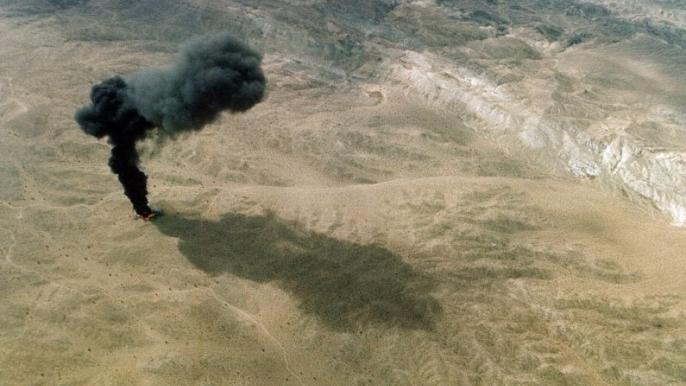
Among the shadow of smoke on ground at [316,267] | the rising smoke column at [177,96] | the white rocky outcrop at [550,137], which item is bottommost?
the shadow of smoke on ground at [316,267]

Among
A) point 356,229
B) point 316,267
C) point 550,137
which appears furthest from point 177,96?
point 550,137

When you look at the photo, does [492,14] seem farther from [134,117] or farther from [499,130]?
[134,117]

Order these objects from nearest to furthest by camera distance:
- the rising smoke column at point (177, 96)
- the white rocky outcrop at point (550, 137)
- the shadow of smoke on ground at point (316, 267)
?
1. the shadow of smoke on ground at point (316, 267)
2. the rising smoke column at point (177, 96)
3. the white rocky outcrop at point (550, 137)

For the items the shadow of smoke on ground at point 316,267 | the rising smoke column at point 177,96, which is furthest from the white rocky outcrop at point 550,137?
the rising smoke column at point 177,96

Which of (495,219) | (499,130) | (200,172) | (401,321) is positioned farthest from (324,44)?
(401,321)

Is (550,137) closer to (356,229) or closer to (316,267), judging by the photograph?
(356,229)

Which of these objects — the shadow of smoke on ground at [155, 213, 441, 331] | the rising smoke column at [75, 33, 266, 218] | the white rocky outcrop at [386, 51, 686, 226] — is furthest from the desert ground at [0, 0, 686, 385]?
the rising smoke column at [75, 33, 266, 218]

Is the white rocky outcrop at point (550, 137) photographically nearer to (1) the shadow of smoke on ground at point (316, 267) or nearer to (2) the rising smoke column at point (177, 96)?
(1) the shadow of smoke on ground at point (316, 267)

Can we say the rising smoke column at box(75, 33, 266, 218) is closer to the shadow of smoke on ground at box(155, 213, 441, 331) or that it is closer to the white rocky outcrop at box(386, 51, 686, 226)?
the shadow of smoke on ground at box(155, 213, 441, 331)
